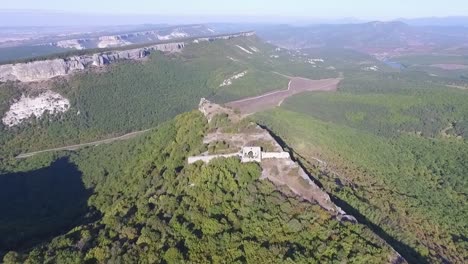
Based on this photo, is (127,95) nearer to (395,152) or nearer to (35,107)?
(35,107)

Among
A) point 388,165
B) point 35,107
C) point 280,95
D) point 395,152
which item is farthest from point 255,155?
point 280,95

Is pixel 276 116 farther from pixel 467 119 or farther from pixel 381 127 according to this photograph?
pixel 467 119

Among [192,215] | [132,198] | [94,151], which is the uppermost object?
[192,215]

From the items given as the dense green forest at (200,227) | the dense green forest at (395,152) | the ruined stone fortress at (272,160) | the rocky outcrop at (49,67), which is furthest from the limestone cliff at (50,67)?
the ruined stone fortress at (272,160)

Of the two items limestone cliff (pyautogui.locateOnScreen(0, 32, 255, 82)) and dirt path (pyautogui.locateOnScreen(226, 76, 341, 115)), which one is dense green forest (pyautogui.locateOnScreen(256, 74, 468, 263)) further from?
limestone cliff (pyautogui.locateOnScreen(0, 32, 255, 82))

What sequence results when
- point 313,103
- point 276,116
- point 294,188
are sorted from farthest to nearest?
point 313,103, point 276,116, point 294,188

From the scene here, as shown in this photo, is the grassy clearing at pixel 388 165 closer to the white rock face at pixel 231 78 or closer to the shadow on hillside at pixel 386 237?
the shadow on hillside at pixel 386 237

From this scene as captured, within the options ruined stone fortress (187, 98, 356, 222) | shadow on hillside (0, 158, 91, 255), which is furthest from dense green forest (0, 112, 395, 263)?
ruined stone fortress (187, 98, 356, 222)

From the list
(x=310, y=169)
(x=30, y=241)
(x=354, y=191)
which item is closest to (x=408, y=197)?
(x=354, y=191)
